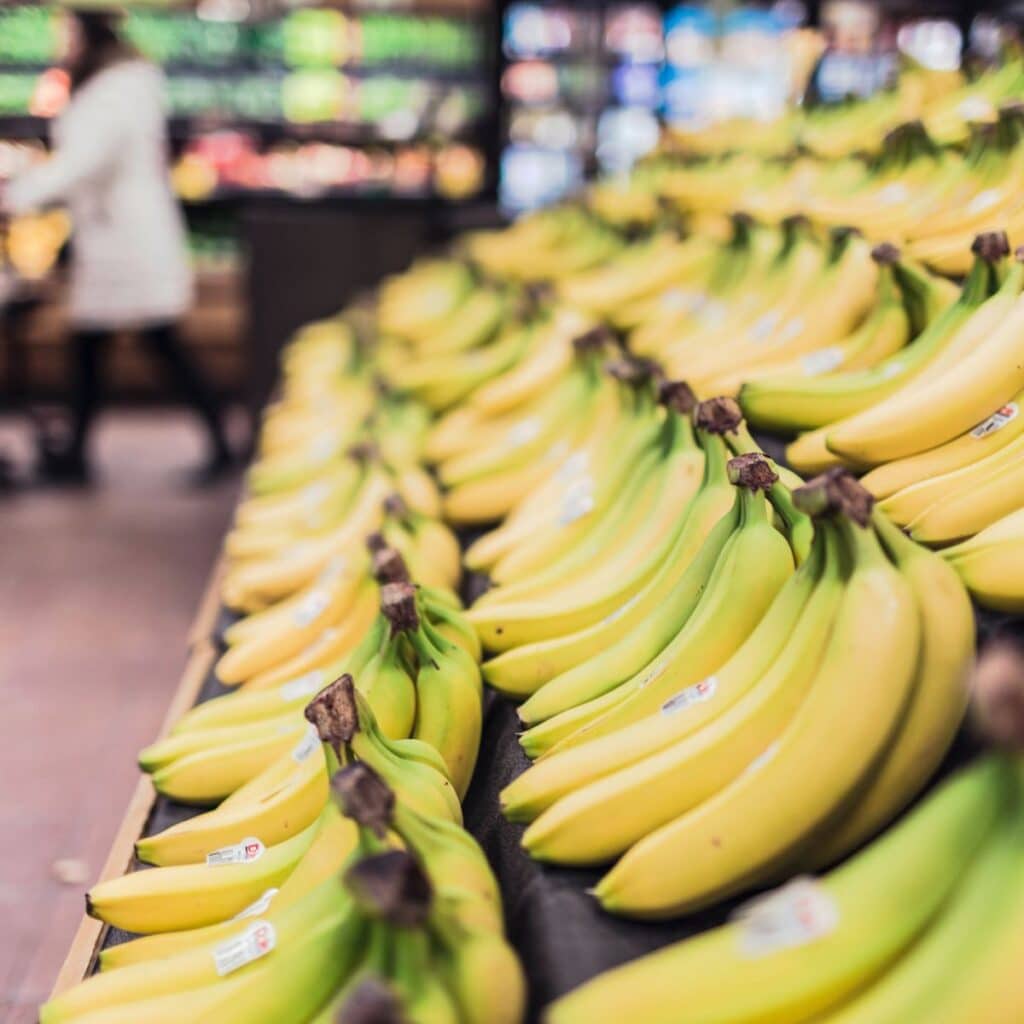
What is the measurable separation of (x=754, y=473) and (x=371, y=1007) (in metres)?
0.62

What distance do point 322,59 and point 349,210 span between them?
1.23 metres

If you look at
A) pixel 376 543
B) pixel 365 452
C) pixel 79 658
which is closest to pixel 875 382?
pixel 376 543

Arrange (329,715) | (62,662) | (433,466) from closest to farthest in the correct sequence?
(329,715), (433,466), (62,662)

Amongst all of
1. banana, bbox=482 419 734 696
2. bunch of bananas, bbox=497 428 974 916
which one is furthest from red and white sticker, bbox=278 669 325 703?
bunch of bananas, bbox=497 428 974 916

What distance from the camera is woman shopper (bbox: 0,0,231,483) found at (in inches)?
182

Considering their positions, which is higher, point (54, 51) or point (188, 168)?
point (54, 51)

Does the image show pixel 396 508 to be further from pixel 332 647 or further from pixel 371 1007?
pixel 371 1007

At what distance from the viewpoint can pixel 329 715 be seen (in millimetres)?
1036

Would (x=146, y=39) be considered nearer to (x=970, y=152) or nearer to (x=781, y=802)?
(x=970, y=152)

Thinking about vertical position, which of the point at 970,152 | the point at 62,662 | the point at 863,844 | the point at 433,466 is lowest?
the point at 62,662

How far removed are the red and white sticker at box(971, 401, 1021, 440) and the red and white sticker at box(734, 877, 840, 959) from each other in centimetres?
71

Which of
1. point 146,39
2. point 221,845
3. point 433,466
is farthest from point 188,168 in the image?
point 221,845

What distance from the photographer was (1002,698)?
0.64m

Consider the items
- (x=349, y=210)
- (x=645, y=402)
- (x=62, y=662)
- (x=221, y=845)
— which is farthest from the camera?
(x=349, y=210)
